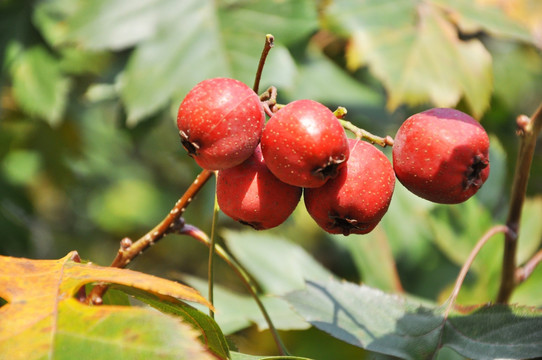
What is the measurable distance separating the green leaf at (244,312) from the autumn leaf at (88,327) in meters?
0.65

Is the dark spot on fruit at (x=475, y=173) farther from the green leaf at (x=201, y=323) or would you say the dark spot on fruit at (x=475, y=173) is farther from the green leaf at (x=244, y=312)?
the green leaf at (x=244, y=312)

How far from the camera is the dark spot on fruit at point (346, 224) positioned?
0.87 metres

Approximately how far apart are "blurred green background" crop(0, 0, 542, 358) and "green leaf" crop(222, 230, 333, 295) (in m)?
0.14

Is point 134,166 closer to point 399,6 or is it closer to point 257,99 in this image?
point 399,6

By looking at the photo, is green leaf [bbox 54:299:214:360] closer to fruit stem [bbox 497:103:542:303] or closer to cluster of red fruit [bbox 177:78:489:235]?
cluster of red fruit [bbox 177:78:489:235]

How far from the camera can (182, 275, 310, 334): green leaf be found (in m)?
1.39

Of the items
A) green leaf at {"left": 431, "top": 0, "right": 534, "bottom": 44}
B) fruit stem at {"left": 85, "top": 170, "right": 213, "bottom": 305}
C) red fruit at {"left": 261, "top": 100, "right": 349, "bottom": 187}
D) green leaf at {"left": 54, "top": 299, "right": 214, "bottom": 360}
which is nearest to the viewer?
green leaf at {"left": 54, "top": 299, "right": 214, "bottom": 360}

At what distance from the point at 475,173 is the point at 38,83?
1.45 metres

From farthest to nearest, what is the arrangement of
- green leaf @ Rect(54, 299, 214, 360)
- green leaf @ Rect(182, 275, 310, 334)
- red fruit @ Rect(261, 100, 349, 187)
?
green leaf @ Rect(182, 275, 310, 334) < red fruit @ Rect(261, 100, 349, 187) < green leaf @ Rect(54, 299, 214, 360)

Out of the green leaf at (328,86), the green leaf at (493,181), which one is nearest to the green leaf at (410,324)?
the green leaf at (493,181)

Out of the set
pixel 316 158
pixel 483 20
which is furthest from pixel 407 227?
pixel 316 158

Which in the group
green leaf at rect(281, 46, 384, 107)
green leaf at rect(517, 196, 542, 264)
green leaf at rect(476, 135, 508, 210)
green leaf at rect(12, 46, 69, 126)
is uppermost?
green leaf at rect(12, 46, 69, 126)

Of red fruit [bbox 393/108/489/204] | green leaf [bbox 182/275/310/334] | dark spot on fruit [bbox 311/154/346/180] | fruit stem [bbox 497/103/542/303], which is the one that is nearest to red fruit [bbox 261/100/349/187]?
dark spot on fruit [bbox 311/154/346/180]

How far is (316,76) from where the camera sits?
6.55ft
